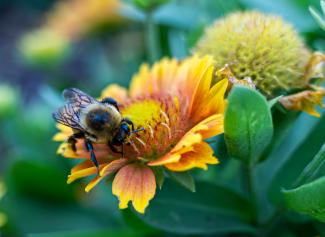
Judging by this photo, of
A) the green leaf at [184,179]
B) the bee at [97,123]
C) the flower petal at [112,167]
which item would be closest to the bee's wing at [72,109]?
the bee at [97,123]

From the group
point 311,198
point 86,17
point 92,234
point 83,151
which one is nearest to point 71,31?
point 86,17

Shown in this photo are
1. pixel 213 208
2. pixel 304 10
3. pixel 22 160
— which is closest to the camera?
pixel 213 208

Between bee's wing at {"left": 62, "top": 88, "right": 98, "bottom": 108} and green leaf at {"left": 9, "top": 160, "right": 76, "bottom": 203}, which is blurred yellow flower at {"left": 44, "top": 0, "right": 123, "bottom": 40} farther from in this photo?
bee's wing at {"left": 62, "top": 88, "right": 98, "bottom": 108}

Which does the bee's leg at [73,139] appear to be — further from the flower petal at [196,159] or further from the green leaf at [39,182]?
the green leaf at [39,182]

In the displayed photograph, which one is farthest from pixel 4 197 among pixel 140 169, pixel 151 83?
pixel 140 169

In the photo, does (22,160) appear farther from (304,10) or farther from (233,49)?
(304,10)

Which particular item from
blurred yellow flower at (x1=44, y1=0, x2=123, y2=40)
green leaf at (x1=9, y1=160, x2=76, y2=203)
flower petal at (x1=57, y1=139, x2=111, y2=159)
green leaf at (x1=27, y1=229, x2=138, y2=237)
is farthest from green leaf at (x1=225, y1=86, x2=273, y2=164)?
blurred yellow flower at (x1=44, y1=0, x2=123, y2=40)

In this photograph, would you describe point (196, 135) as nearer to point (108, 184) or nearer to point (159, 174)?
point (159, 174)
